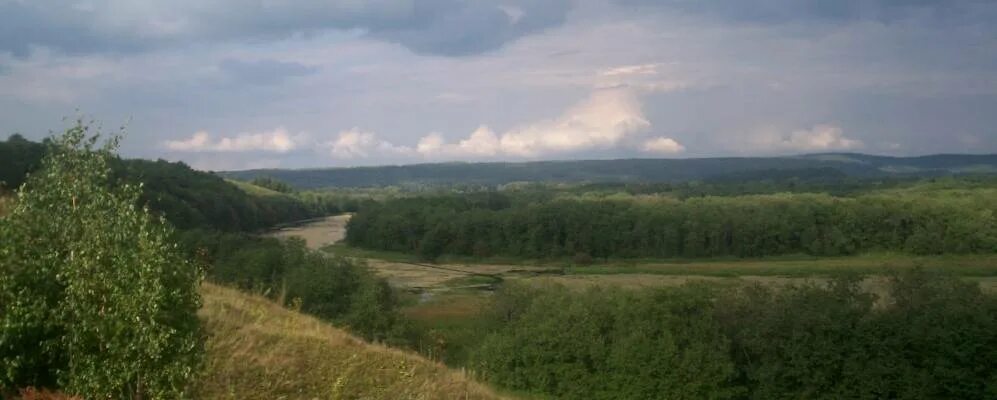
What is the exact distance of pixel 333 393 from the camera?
10398 mm

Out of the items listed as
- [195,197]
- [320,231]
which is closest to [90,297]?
[195,197]

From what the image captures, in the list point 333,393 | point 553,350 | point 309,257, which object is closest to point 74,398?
point 333,393

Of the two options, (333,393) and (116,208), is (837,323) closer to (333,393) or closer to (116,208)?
(333,393)

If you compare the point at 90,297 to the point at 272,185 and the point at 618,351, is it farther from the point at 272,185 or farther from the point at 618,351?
the point at 272,185

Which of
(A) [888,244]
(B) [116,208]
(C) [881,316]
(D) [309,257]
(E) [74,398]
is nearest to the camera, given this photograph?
(E) [74,398]

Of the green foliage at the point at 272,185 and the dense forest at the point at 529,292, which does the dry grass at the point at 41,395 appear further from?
the green foliage at the point at 272,185

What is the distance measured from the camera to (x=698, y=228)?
80562 millimetres

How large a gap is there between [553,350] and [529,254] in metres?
48.9

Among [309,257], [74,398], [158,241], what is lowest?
[309,257]

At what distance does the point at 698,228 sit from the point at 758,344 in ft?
157

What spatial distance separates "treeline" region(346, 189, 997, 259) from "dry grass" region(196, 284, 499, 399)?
228ft

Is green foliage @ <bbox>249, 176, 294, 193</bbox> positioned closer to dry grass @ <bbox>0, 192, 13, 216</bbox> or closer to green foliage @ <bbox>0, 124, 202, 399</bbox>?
dry grass @ <bbox>0, 192, 13, 216</bbox>

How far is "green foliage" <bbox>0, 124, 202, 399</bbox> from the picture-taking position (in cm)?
670

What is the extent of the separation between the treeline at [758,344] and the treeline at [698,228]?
4283 cm
